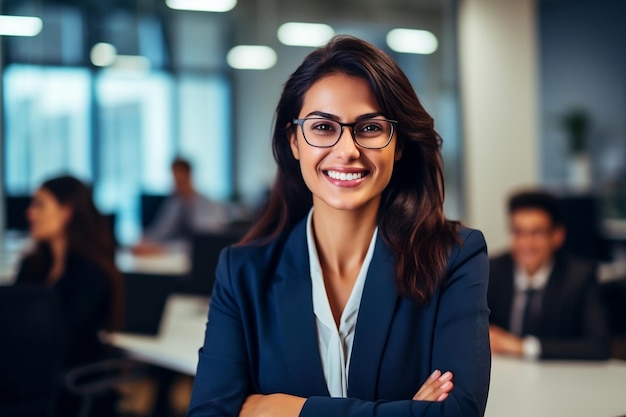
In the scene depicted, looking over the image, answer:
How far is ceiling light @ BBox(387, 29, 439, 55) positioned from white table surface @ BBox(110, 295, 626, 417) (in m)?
4.64

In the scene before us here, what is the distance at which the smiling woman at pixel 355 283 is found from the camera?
1.88 m

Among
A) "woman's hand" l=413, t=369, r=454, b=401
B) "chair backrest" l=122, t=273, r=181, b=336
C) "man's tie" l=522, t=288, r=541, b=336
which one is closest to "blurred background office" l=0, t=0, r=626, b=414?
"chair backrest" l=122, t=273, r=181, b=336

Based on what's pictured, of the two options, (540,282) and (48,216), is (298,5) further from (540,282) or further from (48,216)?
(540,282)

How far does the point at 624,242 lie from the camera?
322 inches

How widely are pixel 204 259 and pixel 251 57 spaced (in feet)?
12.4

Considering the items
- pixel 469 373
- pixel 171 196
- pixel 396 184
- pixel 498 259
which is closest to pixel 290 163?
pixel 396 184

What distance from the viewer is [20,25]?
24.1 feet

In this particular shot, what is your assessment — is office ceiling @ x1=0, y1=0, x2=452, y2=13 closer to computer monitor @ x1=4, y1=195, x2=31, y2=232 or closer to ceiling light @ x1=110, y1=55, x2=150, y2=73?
ceiling light @ x1=110, y1=55, x2=150, y2=73

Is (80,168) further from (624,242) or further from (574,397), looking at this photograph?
(574,397)

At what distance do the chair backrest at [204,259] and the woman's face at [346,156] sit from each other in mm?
2762

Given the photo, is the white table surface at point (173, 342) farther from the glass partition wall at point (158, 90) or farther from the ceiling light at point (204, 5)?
the ceiling light at point (204, 5)

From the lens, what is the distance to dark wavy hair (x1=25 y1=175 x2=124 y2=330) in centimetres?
402

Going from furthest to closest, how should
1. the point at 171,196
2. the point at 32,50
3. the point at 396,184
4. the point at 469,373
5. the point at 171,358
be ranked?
the point at 171,196, the point at 32,50, the point at 171,358, the point at 396,184, the point at 469,373

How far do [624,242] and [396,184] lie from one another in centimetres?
671
